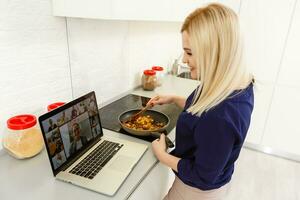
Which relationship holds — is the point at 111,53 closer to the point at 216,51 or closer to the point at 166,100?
the point at 166,100

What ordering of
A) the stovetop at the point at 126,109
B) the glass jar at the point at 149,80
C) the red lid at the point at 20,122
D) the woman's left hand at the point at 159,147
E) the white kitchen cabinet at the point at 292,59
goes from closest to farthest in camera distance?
the red lid at the point at 20,122
the woman's left hand at the point at 159,147
the stovetop at the point at 126,109
the glass jar at the point at 149,80
the white kitchen cabinet at the point at 292,59

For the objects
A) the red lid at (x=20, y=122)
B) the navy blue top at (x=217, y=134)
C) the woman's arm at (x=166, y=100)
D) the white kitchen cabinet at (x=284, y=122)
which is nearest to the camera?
the navy blue top at (x=217, y=134)

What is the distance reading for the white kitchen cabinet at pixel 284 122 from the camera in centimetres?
228

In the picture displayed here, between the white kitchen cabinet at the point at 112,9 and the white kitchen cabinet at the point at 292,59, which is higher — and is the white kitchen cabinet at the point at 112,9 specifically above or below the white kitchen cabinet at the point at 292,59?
above

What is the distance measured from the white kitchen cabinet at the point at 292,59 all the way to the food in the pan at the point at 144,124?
66.2 inches

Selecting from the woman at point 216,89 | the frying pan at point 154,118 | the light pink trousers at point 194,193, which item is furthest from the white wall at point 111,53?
the light pink trousers at point 194,193

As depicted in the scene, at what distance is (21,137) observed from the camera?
842 millimetres

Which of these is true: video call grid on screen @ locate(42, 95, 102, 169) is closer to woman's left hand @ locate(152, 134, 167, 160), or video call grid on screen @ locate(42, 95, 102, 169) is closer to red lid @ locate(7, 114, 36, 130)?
red lid @ locate(7, 114, 36, 130)

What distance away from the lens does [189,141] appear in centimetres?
90

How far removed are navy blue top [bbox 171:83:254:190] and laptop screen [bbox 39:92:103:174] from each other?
0.39 m

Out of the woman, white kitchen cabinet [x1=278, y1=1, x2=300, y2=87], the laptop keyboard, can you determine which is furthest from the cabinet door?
white kitchen cabinet [x1=278, y1=1, x2=300, y2=87]

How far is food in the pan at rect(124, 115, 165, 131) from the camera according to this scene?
1.13 m

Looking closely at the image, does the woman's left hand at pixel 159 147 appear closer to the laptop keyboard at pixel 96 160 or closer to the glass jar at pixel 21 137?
the laptop keyboard at pixel 96 160

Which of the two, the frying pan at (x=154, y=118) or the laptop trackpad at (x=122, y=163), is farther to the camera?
the frying pan at (x=154, y=118)
